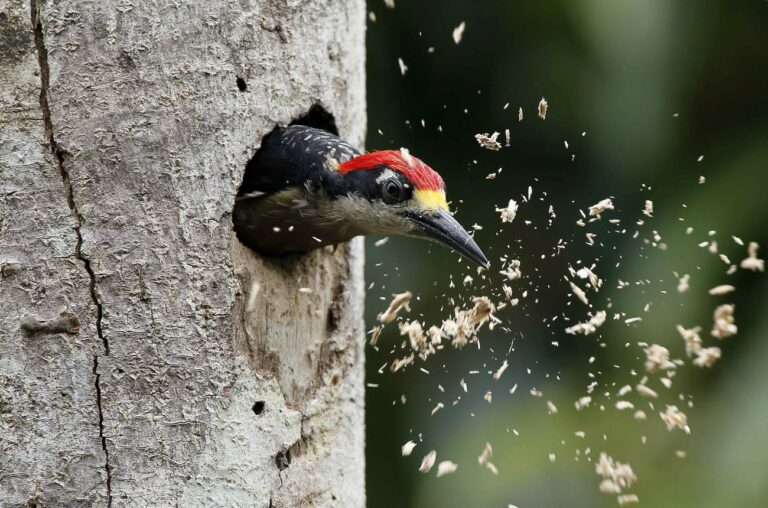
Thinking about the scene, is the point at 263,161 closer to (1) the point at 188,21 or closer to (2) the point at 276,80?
(2) the point at 276,80

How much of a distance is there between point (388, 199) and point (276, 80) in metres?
0.50

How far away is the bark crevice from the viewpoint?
289cm

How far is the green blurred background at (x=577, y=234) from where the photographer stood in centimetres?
671

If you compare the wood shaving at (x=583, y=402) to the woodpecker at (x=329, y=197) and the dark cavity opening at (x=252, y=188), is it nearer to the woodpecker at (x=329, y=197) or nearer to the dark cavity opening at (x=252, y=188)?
the woodpecker at (x=329, y=197)

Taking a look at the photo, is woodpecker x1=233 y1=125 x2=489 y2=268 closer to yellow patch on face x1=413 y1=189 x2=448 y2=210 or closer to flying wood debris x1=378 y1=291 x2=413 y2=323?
yellow patch on face x1=413 y1=189 x2=448 y2=210

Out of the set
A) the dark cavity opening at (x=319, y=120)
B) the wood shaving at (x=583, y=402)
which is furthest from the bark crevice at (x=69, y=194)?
the wood shaving at (x=583, y=402)

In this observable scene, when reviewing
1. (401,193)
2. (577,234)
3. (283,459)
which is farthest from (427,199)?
(577,234)

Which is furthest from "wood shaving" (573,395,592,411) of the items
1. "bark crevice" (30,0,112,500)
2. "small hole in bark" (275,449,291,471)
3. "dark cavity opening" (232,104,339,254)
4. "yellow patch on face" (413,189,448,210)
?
"bark crevice" (30,0,112,500)

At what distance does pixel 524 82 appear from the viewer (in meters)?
7.50

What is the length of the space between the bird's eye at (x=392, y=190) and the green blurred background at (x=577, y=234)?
10.7 feet

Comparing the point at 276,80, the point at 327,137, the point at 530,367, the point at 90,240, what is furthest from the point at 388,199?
the point at 530,367

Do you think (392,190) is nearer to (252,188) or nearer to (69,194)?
(252,188)

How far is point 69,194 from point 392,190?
3.23 feet

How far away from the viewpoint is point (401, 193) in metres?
3.34
